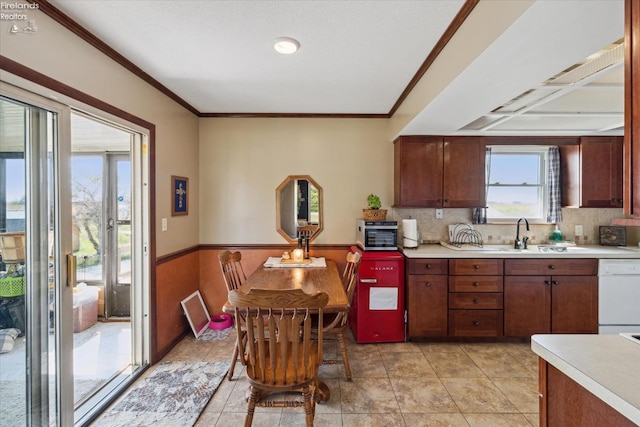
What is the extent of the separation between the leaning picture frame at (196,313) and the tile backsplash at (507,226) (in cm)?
254

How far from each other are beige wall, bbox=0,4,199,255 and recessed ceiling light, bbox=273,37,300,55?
1.25 meters

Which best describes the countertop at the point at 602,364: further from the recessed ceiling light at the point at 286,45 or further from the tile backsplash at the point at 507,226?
the tile backsplash at the point at 507,226

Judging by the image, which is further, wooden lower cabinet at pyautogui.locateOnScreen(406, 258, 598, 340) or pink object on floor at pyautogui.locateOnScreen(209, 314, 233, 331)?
pink object on floor at pyautogui.locateOnScreen(209, 314, 233, 331)

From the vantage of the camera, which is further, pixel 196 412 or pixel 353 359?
pixel 353 359

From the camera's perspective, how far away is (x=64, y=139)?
1.78m

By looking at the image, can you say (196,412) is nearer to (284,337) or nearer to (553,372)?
(284,337)

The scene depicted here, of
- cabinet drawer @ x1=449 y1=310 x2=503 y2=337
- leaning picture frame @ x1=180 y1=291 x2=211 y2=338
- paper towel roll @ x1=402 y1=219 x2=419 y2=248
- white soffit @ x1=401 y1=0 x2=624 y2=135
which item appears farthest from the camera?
paper towel roll @ x1=402 y1=219 x2=419 y2=248

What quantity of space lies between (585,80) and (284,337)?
8.42ft

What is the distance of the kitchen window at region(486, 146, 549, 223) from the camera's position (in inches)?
140

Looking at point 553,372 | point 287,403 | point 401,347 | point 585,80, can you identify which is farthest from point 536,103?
point 287,403

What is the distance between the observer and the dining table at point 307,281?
196 cm

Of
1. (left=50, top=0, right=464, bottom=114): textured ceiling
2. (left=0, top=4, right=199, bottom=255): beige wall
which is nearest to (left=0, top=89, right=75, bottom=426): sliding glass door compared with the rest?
(left=0, top=4, right=199, bottom=255): beige wall

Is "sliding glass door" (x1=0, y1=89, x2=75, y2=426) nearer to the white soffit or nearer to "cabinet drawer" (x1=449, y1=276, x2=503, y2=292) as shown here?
the white soffit

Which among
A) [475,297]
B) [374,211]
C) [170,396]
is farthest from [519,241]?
[170,396]
